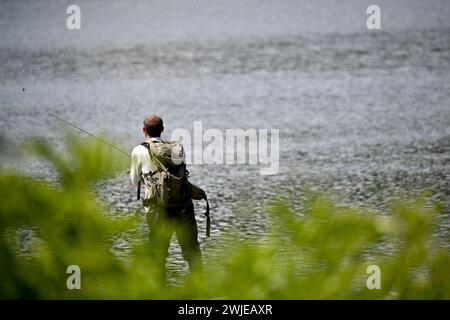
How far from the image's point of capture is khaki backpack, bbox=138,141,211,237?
6023 mm

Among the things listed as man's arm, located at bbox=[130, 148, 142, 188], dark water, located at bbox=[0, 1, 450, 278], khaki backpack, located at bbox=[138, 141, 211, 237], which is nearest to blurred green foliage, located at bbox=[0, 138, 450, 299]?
dark water, located at bbox=[0, 1, 450, 278]

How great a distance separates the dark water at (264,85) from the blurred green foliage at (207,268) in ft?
6.76

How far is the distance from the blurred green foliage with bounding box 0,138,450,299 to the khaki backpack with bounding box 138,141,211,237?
3.09m

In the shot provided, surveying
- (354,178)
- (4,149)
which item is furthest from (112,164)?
(354,178)

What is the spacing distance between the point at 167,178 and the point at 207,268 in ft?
10.2

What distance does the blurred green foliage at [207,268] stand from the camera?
277 cm

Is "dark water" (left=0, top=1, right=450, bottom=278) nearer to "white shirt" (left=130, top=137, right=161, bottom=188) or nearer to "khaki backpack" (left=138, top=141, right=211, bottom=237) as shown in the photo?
"khaki backpack" (left=138, top=141, right=211, bottom=237)

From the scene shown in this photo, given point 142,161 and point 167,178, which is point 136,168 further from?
point 167,178

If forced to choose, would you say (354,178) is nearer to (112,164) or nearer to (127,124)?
(127,124)

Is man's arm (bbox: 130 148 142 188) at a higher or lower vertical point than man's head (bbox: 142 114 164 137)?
lower

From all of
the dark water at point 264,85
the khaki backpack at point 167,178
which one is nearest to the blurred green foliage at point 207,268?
the dark water at point 264,85

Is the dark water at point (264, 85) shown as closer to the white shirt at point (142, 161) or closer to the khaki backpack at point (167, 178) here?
the khaki backpack at point (167, 178)

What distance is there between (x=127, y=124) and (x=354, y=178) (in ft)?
16.2

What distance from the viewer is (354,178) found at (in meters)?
11.5
